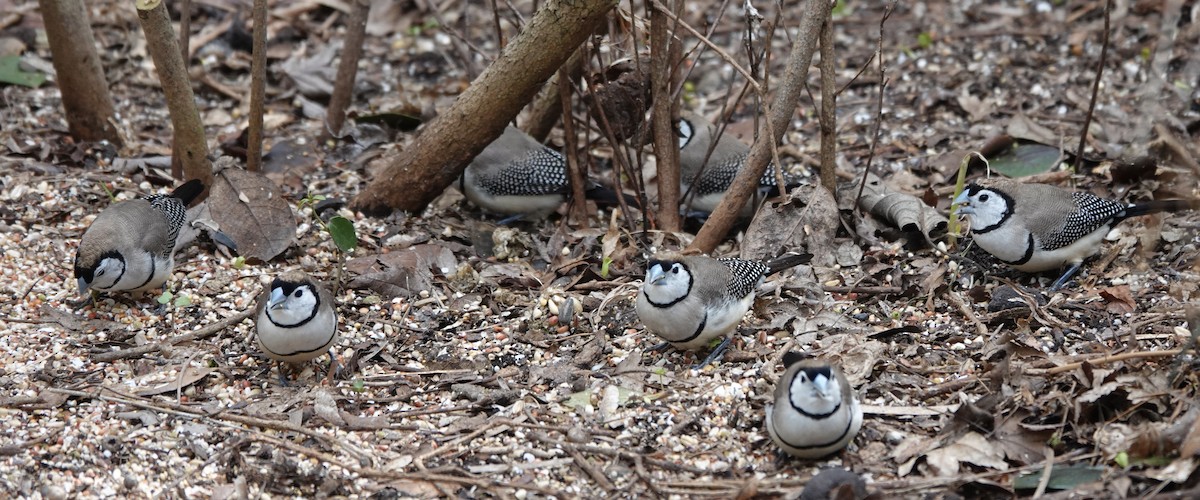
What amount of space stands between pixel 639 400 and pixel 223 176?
281cm

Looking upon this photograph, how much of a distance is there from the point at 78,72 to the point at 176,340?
2.39 metres

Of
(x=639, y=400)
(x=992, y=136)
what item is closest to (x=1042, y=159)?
(x=992, y=136)

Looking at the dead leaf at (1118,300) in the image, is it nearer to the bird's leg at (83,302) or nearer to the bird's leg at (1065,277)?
the bird's leg at (1065,277)

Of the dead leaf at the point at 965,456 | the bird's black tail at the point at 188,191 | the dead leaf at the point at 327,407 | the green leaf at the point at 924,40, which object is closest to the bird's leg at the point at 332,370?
the dead leaf at the point at 327,407

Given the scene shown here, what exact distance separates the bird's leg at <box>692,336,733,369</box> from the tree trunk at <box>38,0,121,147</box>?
4.15 meters

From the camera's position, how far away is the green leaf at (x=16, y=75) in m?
7.82

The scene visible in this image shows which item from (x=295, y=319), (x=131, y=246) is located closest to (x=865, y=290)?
(x=295, y=319)

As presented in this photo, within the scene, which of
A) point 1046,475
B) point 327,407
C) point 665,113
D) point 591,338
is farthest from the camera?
point 665,113

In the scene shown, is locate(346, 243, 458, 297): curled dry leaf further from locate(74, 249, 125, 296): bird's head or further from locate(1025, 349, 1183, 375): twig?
locate(1025, 349, 1183, 375): twig

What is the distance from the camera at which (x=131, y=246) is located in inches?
215

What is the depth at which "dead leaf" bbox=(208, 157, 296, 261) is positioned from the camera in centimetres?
598

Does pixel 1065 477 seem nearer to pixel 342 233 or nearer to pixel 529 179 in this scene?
pixel 342 233

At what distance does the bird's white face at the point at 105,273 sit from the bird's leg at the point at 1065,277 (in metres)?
4.41

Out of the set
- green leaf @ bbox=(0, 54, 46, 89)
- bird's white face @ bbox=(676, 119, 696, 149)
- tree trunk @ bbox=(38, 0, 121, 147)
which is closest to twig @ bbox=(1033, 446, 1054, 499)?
bird's white face @ bbox=(676, 119, 696, 149)
